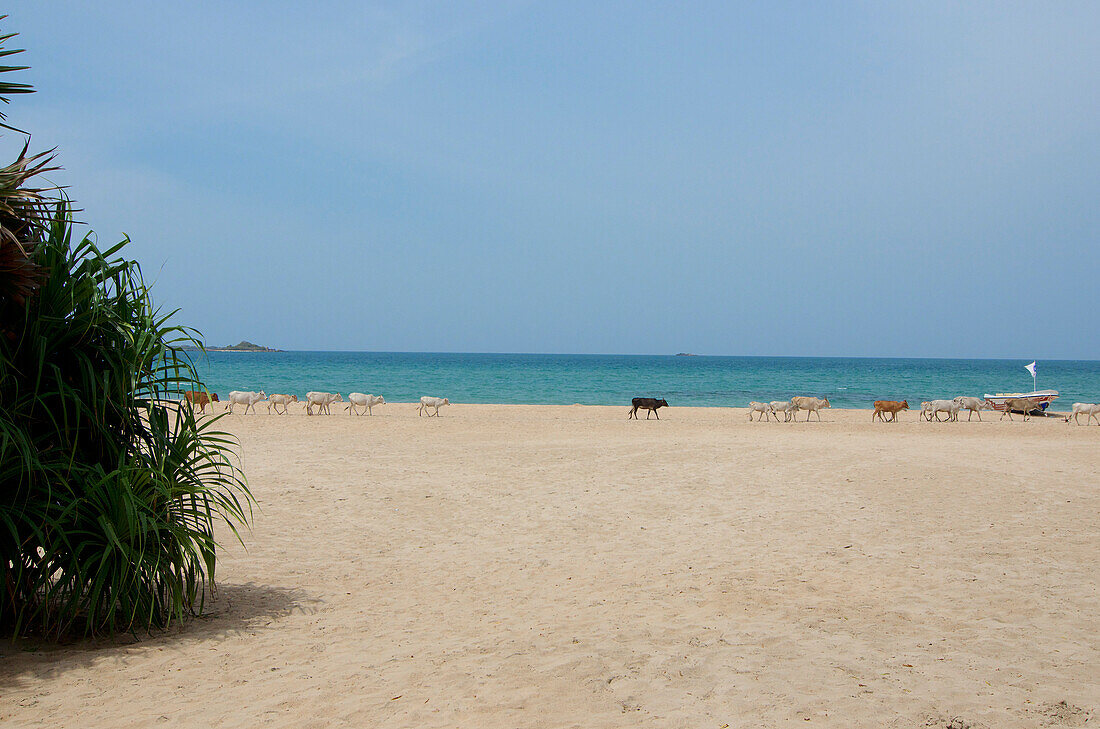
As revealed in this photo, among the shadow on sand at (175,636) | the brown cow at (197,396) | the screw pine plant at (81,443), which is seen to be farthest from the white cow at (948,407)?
the screw pine plant at (81,443)

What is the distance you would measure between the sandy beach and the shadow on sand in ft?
0.09

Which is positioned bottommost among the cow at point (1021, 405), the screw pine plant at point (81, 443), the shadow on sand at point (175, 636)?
the shadow on sand at point (175, 636)

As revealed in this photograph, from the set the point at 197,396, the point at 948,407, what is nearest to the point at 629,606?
the point at 948,407

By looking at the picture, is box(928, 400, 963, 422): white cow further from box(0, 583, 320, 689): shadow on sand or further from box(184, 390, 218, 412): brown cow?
box(0, 583, 320, 689): shadow on sand

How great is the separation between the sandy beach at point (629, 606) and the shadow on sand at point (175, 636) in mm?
28

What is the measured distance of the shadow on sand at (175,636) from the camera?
16.2 feet

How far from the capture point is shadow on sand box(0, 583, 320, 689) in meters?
4.95

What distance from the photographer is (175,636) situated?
18.7 ft

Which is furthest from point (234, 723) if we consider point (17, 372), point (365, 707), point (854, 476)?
point (854, 476)

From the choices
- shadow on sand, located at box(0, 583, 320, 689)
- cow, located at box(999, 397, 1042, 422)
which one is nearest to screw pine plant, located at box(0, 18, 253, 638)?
shadow on sand, located at box(0, 583, 320, 689)

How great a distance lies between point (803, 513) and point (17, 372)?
9.53m

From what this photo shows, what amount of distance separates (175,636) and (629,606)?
3.87 m

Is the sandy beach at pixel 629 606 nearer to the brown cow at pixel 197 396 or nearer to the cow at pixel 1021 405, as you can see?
the brown cow at pixel 197 396

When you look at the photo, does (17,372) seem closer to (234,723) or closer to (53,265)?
(53,265)
